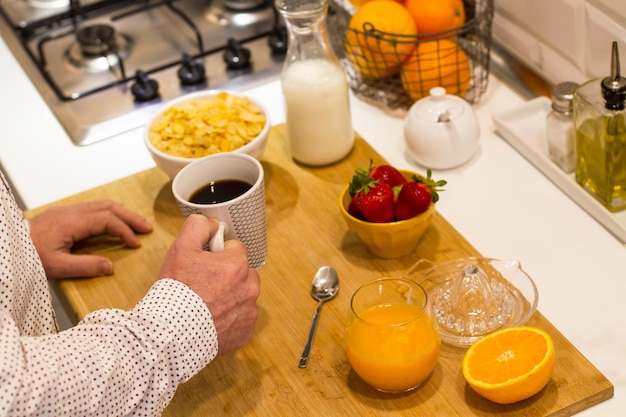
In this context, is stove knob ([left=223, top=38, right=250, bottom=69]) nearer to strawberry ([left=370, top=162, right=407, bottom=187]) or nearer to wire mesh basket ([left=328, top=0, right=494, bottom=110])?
wire mesh basket ([left=328, top=0, right=494, bottom=110])

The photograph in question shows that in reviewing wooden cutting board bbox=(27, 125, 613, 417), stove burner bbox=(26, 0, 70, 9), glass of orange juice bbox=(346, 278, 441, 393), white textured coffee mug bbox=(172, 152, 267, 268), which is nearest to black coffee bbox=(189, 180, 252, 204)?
white textured coffee mug bbox=(172, 152, 267, 268)

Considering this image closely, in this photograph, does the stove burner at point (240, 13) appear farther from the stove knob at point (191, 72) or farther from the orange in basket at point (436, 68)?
the orange in basket at point (436, 68)

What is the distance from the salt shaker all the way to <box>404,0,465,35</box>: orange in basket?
0.89 feet

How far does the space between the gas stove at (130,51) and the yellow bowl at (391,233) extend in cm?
56

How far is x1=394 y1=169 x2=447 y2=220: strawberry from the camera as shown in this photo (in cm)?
117

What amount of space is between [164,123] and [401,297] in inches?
20.7

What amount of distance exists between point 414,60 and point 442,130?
19 centimetres

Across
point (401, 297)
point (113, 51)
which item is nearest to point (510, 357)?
point (401, 297)

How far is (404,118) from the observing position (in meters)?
1.55

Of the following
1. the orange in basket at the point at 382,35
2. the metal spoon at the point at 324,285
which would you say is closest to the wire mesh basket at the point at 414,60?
the orange in basket at the point at 382,35

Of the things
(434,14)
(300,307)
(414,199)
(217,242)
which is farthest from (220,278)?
(434,14)

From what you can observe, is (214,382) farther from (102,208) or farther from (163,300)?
(102,208)

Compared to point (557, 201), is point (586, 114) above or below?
above

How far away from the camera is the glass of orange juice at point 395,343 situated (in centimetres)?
99
